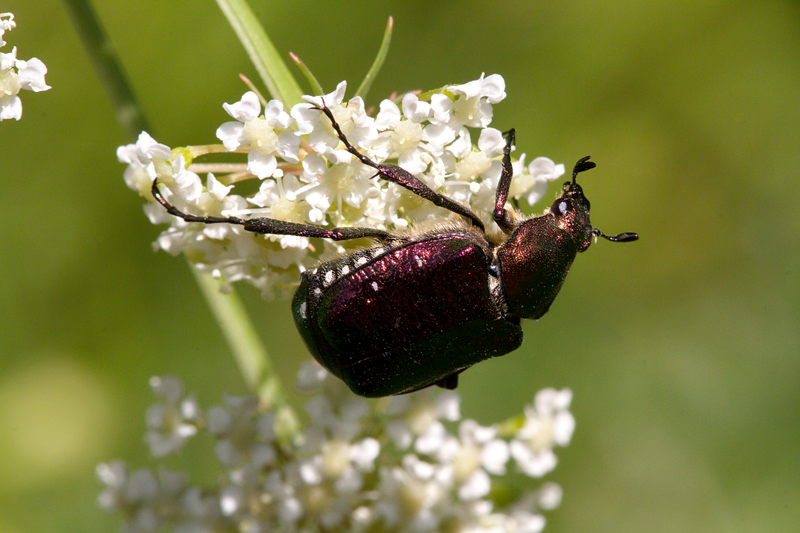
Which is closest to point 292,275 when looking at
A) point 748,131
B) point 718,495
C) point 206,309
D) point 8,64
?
point 8,64

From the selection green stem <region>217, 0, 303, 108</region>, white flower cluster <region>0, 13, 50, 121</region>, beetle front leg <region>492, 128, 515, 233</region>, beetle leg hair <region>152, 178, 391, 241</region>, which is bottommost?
beetle front leg <region>492, 128, 515, 233</region>

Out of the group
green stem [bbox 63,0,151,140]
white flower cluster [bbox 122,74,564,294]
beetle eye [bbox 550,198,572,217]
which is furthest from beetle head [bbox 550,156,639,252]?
green stem [bbox 63,0,151,140]

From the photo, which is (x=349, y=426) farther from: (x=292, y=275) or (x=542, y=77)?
→ (x=542, y=77)

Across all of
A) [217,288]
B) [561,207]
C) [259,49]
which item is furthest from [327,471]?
[259,49]

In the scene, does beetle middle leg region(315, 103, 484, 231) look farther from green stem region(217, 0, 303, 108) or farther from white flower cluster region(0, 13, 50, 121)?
white flower cluster region(0, 13, 50, 121)

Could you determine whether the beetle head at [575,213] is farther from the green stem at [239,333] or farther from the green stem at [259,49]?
the green stem at [239,333]

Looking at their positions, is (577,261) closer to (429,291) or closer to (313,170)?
(429,291)
